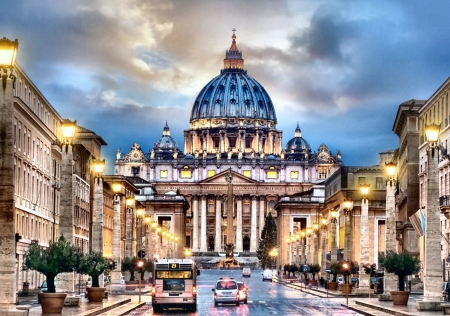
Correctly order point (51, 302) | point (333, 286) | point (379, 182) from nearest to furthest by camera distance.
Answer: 1. point (51, 302)
2. point (333, 286)
3. point (379, 182)

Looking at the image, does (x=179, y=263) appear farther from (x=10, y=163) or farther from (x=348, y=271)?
(x=10, y=163)

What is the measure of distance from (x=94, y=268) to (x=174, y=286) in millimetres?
3850

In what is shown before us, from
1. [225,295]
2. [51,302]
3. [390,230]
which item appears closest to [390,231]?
[390,230]

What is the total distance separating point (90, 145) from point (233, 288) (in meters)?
70.8

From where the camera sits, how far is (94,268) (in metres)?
55.1

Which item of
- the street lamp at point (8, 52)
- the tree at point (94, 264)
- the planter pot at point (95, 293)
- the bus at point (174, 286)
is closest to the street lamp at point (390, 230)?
the bus at point (174, 286)

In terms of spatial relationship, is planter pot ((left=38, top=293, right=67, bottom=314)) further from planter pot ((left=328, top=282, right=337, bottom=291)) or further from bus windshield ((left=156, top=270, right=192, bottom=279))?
planter pot ((left=328, top=282, right=337, bottom=291))

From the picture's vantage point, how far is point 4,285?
97.7 ft

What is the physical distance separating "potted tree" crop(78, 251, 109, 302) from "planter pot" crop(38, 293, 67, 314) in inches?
296

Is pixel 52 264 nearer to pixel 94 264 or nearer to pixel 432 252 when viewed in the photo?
pixel 94 264

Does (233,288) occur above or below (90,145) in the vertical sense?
below

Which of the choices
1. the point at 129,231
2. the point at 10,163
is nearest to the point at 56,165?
the point at 129,231

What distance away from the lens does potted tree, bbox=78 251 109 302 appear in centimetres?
5356

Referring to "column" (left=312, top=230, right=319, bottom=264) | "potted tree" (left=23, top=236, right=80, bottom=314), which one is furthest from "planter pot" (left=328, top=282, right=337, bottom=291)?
"potted tree" (left=23, top=236, right=80, bottom=314)
